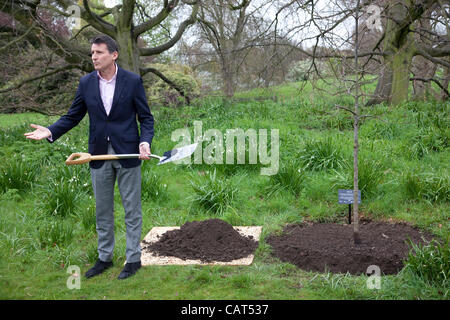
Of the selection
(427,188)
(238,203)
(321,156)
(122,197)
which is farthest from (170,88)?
(122,197)

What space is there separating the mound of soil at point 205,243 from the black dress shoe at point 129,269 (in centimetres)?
40

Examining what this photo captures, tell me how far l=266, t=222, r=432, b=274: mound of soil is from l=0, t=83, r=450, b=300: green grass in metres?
0.15

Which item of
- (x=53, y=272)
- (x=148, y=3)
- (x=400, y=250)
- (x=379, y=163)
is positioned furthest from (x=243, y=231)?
(x=148, y=3)

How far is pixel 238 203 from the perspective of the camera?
552 centimetres

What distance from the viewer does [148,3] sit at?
13.6 meters

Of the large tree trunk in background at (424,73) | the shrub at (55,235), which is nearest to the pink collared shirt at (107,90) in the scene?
the shrub at (55,235)

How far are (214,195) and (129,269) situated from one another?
1.80 m

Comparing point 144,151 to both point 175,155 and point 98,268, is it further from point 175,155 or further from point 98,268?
point 98,268

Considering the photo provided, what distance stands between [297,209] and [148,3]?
10374 millimetres

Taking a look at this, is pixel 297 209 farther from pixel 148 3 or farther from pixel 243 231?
pixel 148 3

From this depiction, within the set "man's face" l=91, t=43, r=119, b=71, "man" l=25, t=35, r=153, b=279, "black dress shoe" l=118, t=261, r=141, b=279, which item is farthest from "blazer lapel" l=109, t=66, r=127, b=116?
"black dress shoe" l=118, t=261, r=141, b=279

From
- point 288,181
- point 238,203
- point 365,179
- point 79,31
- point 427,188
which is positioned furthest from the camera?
point 79,31
